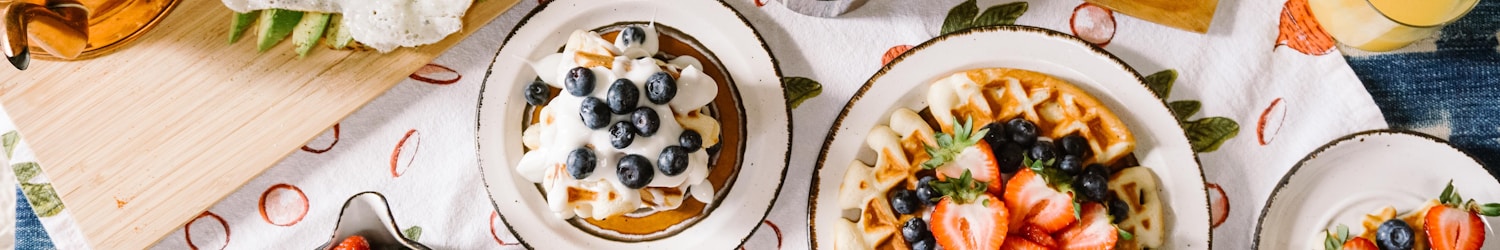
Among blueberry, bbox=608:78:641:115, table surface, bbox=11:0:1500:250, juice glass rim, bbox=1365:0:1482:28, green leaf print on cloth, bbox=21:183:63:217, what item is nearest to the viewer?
blueberry, bbox=608:78:641:115

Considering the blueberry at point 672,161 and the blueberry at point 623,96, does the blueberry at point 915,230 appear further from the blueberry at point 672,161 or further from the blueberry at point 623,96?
the blueberry at point 623,96

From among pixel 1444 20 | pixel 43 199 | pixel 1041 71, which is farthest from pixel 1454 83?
pixel 43 199

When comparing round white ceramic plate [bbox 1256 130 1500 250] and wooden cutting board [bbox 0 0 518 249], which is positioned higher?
round white ceramic plate [bbox 1256 130 1500 250]

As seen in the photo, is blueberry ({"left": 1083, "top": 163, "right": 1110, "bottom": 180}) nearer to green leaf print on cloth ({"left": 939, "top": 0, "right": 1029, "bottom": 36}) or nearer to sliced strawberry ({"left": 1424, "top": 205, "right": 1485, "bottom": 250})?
green leaf print on cloth ({"left": 939, "top": 0, "right": 1029, "bottom": 36})

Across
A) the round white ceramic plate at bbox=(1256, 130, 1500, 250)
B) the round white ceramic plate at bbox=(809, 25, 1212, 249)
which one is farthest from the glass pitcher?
the round white ceramic plate at bbox=(1256, 130, 1500, 250)

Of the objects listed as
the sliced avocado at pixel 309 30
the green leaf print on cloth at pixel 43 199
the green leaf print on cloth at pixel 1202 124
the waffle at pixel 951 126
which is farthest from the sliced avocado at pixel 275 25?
the green leaf print on cloth at pixel 1202 124

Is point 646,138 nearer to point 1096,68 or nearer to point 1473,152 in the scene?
point 1096,68

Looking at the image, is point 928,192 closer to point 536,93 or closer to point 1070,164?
point 1070,164
